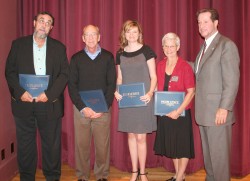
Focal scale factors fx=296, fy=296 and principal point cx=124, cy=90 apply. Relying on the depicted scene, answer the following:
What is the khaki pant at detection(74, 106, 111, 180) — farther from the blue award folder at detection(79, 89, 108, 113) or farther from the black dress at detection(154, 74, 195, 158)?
the black dress at detection(154, 74, 195, 158)

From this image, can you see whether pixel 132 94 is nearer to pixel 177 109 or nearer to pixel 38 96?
pixel 177 109

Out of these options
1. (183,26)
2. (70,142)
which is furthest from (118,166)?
(183,26)

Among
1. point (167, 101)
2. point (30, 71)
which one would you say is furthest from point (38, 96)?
point (167, 101)

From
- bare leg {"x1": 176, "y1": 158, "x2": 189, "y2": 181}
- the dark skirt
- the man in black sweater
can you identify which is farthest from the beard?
bare leg {"x1": 176, "y1": 158, "x2": 189, "y2": 181}

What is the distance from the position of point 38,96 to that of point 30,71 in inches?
12.1

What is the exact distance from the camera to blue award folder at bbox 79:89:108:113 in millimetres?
3366

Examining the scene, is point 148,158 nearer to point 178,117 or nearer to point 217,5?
point 178,117

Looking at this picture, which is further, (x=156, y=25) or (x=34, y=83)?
(x=156, y=25)

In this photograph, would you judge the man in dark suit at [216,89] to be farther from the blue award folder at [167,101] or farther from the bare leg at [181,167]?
the bare leg at [181,167]

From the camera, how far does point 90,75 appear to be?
137 inches

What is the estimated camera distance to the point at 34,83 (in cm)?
330

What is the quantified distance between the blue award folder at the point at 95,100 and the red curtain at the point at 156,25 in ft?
2.33

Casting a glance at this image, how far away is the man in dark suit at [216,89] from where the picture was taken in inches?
112

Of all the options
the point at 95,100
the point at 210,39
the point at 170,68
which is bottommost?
the point at 95,100
